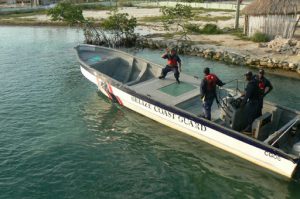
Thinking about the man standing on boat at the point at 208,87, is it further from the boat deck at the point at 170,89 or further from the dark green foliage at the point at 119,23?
the dark green foliage at the point at 119,23

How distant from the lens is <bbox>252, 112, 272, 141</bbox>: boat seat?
12.0 meters

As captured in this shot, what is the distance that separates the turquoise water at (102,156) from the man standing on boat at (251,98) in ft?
5.55

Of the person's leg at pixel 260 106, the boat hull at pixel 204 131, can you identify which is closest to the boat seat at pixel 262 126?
the person's leg at pixel 260 106

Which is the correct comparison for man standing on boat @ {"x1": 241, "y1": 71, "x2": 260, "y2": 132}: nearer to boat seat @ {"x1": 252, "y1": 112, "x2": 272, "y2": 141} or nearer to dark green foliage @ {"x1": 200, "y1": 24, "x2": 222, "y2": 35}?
boat seat @ {"x1": 252, "y1": 112, "x2": 272, "y2": 141}

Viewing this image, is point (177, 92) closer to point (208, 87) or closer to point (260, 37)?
point (208, 87)

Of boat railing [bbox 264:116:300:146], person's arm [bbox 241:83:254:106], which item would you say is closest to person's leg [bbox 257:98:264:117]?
person's arm [bbox 241:83:254:106]

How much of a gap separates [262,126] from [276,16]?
21.7 metres

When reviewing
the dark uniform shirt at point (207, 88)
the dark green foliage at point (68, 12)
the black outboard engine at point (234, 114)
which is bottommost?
the black outboard engine at point (234, 114)

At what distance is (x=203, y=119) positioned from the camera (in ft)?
41.8

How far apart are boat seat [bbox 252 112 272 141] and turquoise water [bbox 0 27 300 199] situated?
4.04ft

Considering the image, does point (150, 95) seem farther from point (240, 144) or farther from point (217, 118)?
point (240, 144)

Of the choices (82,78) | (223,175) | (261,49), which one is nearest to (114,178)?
(223,175)

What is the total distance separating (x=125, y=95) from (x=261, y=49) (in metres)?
17.3

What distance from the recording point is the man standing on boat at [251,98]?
1180cm
